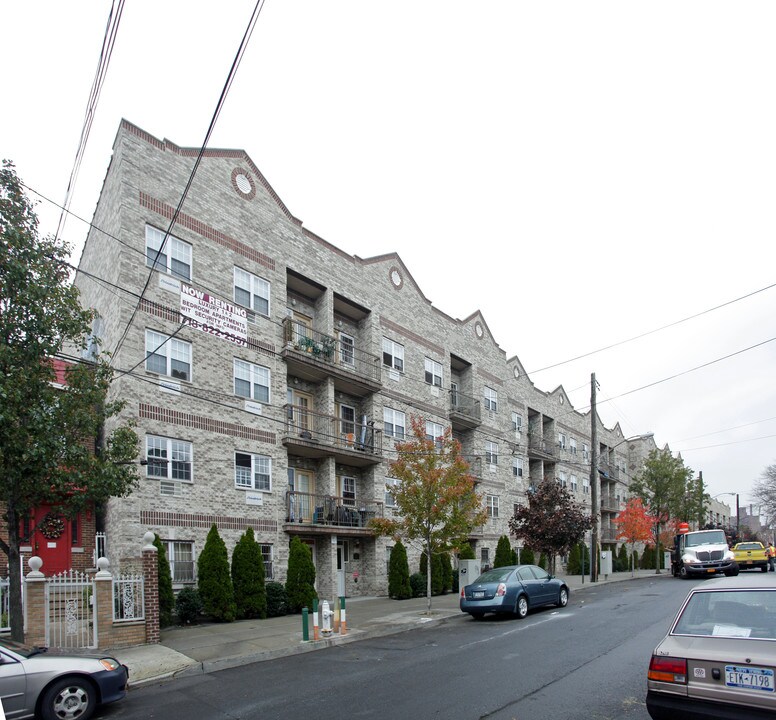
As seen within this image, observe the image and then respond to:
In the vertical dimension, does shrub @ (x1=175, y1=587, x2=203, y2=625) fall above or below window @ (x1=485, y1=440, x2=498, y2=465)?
below

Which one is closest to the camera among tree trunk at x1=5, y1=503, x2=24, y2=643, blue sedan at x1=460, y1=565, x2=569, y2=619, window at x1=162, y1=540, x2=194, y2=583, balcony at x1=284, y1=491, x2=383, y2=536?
tree trunk at x1=5, y1=503, x2=24, y2=643

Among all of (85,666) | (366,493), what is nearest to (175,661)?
(85,666)

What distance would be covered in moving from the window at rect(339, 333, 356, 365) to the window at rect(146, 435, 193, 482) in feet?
27.4

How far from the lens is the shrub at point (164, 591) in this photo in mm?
16281

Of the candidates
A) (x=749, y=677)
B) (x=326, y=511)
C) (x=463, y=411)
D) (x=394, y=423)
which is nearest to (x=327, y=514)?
(x=326, y=511)

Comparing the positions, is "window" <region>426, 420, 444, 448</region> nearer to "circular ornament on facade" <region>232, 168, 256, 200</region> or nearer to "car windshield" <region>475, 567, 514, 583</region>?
"car windshield" <region>475, 567, 514, 583</region>

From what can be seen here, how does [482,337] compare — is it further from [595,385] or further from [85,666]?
[85,666]

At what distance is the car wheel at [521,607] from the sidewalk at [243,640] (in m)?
1.80

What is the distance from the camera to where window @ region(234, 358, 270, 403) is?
2109 cm

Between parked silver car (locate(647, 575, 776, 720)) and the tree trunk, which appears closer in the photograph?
parked silver car (locate(647, 575, 776, 720))

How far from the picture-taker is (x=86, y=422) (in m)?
11.6

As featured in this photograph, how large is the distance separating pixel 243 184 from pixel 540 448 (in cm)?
2603

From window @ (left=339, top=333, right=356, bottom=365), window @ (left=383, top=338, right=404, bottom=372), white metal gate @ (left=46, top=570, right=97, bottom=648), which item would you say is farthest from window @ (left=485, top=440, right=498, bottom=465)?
white metal gate @ (left=46, top=570, right=97, bottom=648)

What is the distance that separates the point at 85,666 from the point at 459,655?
6.13 meters
